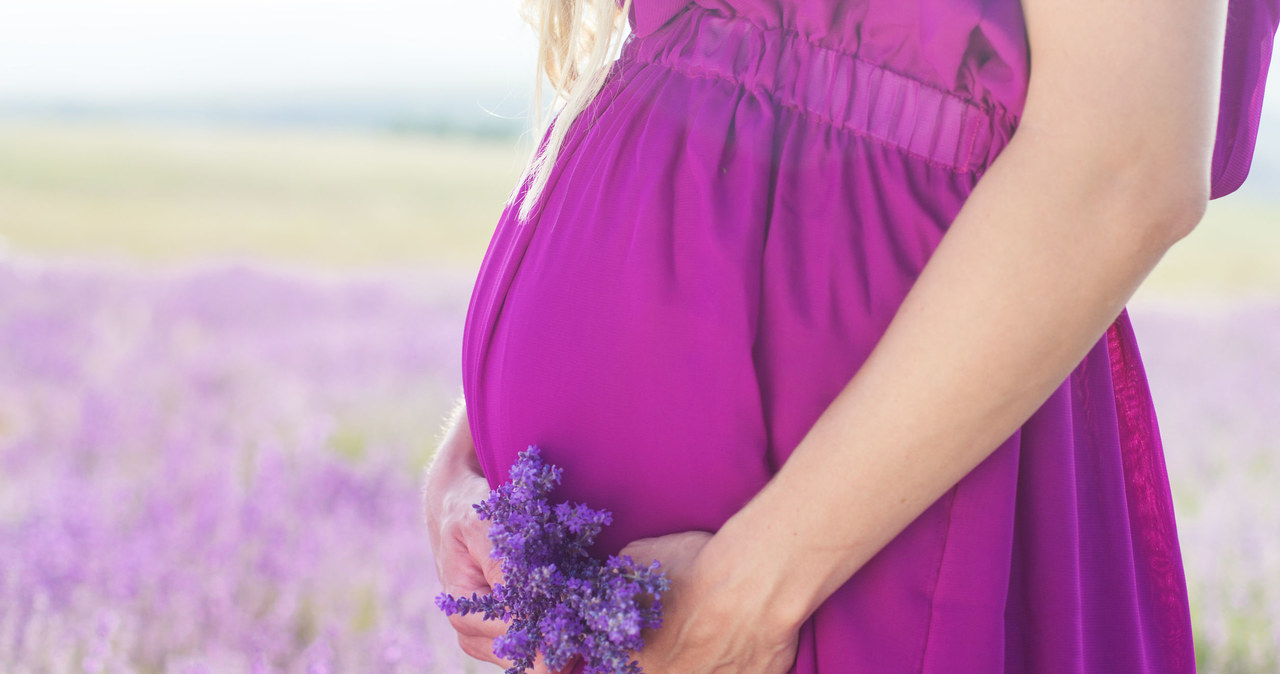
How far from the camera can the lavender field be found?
9.52 ft

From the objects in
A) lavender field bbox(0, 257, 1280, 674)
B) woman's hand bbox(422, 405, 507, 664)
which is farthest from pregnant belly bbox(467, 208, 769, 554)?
lavender field bbox(0, 257, 1280, 674)

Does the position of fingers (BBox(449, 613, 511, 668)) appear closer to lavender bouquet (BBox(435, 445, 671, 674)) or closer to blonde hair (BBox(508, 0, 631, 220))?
lavender bouquet (BBox(435, 445, 671, 674))

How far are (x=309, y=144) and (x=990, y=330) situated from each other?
17.1 metres

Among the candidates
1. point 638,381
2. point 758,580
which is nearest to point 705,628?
point 758,580

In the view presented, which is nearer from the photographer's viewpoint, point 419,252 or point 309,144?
point 419,252

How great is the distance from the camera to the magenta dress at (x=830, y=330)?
96 centimetres

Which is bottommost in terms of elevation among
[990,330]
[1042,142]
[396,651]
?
[396,651]

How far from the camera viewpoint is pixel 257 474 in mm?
3809

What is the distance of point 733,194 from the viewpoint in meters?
1.03

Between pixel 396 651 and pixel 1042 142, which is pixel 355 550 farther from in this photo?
pixel 1042 142

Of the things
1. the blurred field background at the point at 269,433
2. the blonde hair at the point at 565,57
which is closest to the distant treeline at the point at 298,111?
the blurred field background at the point at 269,433

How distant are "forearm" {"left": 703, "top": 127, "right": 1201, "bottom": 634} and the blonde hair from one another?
0.54m

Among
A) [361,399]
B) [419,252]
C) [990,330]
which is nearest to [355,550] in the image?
[361,399]

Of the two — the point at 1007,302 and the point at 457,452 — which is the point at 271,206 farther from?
the point at 1007,302
